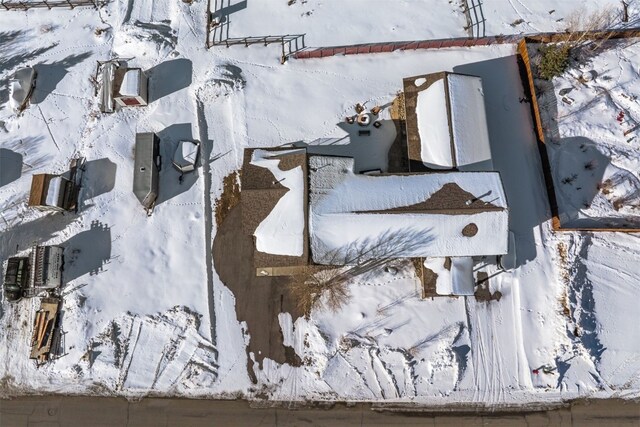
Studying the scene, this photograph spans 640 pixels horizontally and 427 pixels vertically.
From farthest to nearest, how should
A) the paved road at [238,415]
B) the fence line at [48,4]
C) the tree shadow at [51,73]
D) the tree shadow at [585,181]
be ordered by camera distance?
1. the fence line at [48,4]
2. the tree shadow at [51,73]
3. the tree shadow at [585,181]
4. the paved road at [238,415]

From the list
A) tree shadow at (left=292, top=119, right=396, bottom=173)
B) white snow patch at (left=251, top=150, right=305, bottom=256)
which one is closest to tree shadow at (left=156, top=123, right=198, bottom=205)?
white snow patch at (left=251, top=150, right=305, bottom=256)

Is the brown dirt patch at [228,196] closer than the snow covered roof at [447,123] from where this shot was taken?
No

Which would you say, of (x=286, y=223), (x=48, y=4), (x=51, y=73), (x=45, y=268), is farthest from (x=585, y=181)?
(x=48, y=4)

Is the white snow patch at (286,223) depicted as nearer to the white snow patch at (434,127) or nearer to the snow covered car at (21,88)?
the white snow patch at (434,127)

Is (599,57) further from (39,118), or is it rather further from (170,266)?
(39,118)

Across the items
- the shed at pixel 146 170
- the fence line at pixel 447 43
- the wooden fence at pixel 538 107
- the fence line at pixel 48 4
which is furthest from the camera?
the fence line at pixel 48 4

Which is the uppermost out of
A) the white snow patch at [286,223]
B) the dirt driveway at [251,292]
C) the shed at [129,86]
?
the shed at [129,86]

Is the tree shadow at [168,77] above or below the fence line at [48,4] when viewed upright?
below

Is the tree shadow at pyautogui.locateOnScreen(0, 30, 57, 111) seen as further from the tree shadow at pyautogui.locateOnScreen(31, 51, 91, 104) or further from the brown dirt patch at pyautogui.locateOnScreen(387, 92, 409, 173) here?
the brown dirt patch at pyautogui.locateOnScreen(387, 92, 409, 173)

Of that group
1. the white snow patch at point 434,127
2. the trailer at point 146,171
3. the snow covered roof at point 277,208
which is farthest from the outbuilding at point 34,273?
the white snow patch at point 434,127
